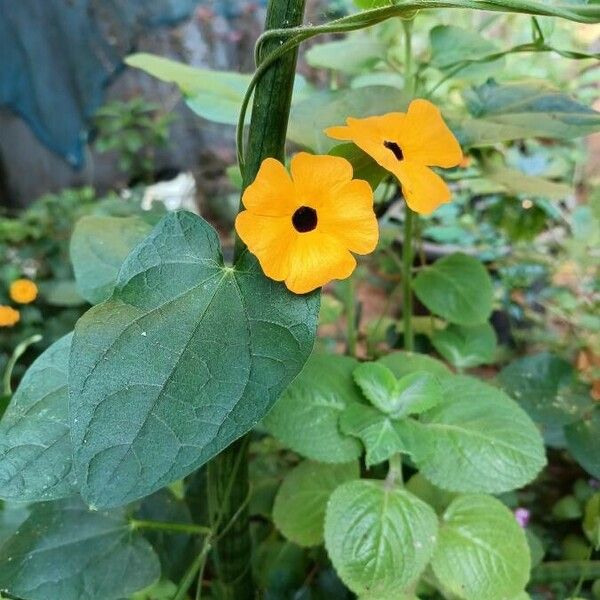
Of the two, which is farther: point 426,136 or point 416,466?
point 416,466

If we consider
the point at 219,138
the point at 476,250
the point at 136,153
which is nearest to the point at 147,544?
the point at 476,250

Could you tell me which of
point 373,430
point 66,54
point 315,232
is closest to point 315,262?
point 315,232

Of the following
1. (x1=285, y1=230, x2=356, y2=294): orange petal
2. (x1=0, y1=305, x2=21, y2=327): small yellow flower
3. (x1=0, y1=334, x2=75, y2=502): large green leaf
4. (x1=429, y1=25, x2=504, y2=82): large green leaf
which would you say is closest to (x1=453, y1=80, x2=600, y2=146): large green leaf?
(x1=429, y1=25, x2=504, y2=82): large green leaf

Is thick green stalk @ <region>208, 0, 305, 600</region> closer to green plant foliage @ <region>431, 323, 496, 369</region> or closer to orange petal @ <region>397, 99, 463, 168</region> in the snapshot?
orange petal @ <region>397, 99, 463, 168</region>

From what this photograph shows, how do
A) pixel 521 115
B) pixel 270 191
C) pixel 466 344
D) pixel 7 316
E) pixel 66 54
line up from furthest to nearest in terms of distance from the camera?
pixel 66 54
pixel 7 316
pixel 466 344
pixel 521 115
pixel 270 191

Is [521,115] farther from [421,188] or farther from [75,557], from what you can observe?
[75,557]

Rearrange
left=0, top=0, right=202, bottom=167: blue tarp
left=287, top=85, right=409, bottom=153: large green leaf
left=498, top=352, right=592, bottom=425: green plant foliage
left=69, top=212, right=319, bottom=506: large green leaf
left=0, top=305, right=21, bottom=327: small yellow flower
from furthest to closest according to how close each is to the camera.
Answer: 1. left=0, top=0, right=202, bottom=167: blue tarp
2. left=0, top=305, right=21, bottom=327: small yellow flower
3. left=498, top=352, right=592, bottom=425: green plant foliage
4. left=287, top=85, right=409, bottom=153: large green leaf
5. left=69, top=212, right=319, bottom=506: large green leaf

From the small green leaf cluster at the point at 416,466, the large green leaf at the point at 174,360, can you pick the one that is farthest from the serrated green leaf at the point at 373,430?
the large green leaf at the point at 174,360

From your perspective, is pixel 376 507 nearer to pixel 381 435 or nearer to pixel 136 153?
pixel 381 435
